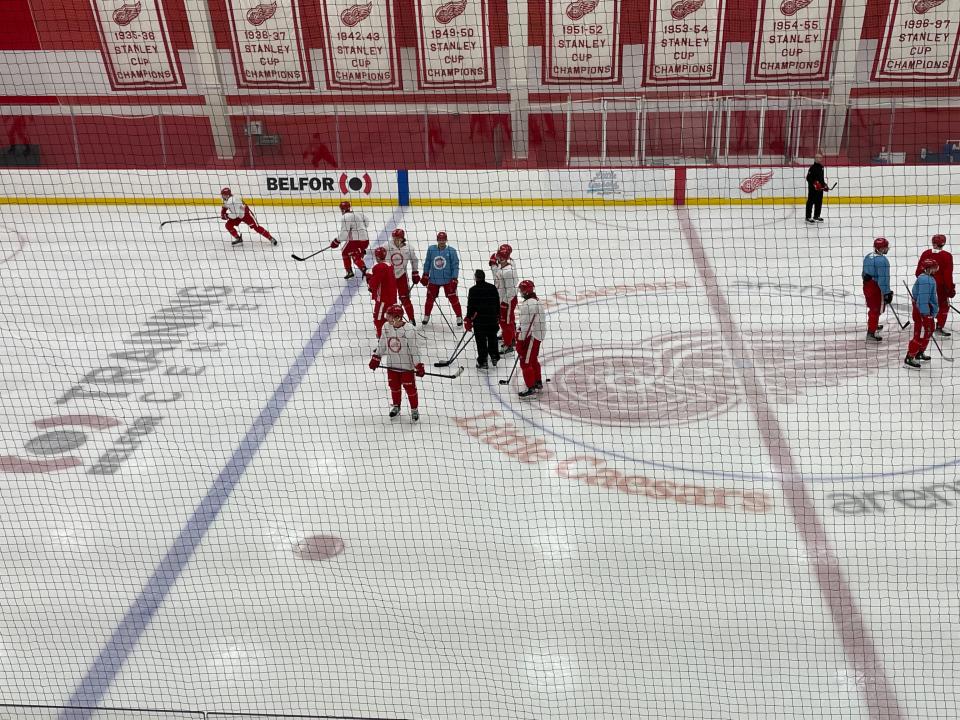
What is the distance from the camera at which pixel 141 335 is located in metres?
10.9

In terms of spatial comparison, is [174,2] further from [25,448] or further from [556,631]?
[556,631]

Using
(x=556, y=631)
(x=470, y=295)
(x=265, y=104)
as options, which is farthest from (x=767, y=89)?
(x=556, y=631)

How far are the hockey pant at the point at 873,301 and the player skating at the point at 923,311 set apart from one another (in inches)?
24.0

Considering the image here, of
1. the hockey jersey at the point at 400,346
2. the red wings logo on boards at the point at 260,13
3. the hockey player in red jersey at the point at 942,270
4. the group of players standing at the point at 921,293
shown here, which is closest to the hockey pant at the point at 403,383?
the hockey jersey at the point at 400,346

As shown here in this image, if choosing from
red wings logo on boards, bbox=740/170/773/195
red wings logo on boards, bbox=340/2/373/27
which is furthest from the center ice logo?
red wings logo on boards, bbox=340/2/373/27

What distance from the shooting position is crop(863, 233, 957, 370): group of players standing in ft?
28.3

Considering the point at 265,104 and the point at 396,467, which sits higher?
the point at 265,104

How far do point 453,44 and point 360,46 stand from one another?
79.7 inches

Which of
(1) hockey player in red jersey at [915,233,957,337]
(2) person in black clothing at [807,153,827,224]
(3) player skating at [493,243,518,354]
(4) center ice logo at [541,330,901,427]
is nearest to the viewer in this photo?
(4) center ice logo at [541,330,901,427]

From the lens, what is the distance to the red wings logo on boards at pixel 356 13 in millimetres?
18547

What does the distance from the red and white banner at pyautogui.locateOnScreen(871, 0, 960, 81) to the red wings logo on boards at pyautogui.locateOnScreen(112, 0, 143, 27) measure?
51.1ft

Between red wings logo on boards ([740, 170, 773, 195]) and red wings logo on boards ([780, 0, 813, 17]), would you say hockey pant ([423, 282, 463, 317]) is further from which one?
red wings logo on boards ([780, 0, 813, 17])

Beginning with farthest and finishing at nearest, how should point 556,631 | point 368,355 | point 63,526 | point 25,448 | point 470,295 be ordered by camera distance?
1. point 368,355
2. point 470,295
3. point 25,448
4. point 63,526
5. point 556,631

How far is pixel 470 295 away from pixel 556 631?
4246 millimetres
